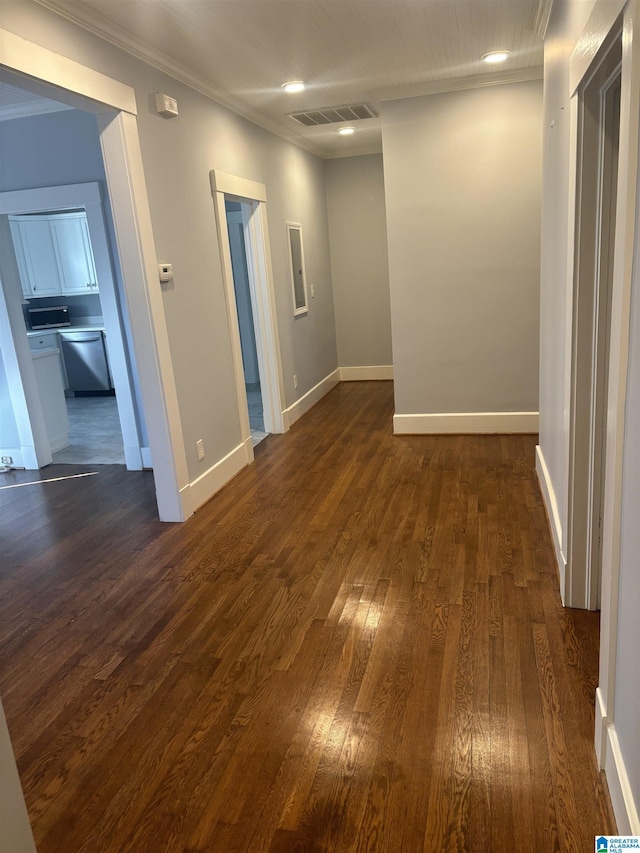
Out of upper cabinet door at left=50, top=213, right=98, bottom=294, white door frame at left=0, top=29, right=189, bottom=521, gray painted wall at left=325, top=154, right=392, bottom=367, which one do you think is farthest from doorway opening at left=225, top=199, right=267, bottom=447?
white door frame at left=0, top=29, right=189, bottom=521

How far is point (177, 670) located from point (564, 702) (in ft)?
4.58

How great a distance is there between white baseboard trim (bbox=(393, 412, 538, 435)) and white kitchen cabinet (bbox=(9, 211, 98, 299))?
4493mm

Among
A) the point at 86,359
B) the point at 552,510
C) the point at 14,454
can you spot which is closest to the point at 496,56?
the point at 552,510

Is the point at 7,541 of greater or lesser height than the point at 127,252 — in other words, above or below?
below

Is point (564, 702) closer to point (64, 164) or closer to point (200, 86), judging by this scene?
point (200, 86)

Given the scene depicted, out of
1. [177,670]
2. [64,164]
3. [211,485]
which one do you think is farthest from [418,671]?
[64,164]

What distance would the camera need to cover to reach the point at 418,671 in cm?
226

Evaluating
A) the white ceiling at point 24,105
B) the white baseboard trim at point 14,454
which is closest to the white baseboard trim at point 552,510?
the white ceiling at point 24,105

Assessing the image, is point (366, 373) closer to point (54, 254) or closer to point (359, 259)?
point (359, 259)

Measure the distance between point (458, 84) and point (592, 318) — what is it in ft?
9.94

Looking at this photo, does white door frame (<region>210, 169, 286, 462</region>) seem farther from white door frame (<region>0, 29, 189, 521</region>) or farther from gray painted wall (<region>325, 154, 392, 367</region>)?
gray painted wall (<region>325, 154, 392, 367</region>)

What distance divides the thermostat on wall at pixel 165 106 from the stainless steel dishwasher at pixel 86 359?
14.5 feet

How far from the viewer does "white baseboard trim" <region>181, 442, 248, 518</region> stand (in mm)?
3875

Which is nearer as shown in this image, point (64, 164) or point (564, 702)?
point (564, 702)
